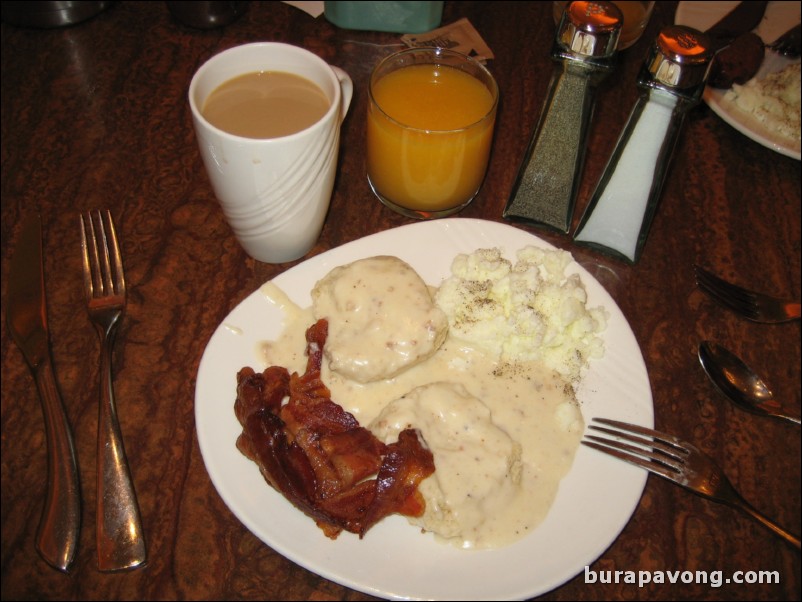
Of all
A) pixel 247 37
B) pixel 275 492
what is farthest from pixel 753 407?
pixel 247 37

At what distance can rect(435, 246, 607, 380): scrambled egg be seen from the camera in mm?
1409

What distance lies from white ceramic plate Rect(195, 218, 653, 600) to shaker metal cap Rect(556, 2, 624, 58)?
58 centimetres

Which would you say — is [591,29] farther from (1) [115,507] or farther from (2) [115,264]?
(1) [115,507]

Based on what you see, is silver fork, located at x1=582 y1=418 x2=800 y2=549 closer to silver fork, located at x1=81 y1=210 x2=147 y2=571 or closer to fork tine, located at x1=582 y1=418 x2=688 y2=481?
fork tine, located at x1=582 y1=418 x2=688 y2=481

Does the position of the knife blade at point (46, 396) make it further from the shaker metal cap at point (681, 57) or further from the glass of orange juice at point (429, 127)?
the shaker metal cap at point (681, 57)

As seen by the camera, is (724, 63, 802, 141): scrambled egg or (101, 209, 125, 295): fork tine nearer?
(101, 209, 125, 295): fork tine

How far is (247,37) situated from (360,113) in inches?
23.0

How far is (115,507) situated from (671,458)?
1.15 metres

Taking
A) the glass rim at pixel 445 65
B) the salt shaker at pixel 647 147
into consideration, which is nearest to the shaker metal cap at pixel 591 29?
the salt shaker at pixel 647 147

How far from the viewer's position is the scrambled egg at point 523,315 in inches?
55.5

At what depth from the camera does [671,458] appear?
52.2 inches

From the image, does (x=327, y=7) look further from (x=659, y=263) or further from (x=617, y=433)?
(x=617, y=433)

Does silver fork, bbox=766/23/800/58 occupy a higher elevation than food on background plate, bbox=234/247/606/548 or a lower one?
higher

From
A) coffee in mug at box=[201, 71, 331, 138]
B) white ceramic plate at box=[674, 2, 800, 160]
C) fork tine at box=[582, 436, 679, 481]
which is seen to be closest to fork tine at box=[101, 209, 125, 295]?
coffee in mug at box=[201, 71, 331, 138]
